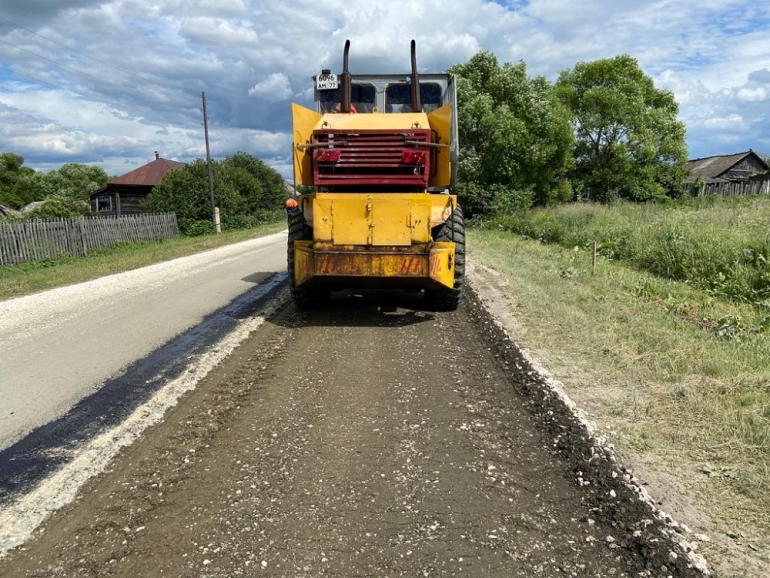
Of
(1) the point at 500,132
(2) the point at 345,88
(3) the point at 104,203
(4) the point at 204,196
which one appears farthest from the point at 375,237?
(3) the point at 104,203

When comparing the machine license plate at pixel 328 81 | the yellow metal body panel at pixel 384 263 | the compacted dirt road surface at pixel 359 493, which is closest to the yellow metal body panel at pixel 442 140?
the yellow metal body panel at pixel 384 263

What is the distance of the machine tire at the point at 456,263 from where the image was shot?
7.18 m

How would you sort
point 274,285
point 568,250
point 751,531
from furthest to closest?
point 568,250, point 274,285, point 751,531

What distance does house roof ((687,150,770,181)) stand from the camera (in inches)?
2068

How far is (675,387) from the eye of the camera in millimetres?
4492

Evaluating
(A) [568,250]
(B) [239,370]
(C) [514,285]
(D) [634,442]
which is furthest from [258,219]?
(D) [634,442]

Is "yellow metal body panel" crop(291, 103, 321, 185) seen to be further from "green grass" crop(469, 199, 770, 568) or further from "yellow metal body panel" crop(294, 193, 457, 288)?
"green grass" crop(469, 199, 770, 568)

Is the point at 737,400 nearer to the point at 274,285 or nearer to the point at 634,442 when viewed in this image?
the point at 634,442

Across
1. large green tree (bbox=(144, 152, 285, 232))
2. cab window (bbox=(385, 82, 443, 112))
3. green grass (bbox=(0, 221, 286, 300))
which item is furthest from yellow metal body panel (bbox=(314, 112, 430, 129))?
large green tree (bbox=(144, 152, 285, 232))

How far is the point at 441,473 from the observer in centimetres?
335

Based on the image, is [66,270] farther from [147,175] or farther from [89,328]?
[147,175]

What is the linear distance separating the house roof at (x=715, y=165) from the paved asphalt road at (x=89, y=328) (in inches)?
2129

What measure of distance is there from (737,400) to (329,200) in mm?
4459

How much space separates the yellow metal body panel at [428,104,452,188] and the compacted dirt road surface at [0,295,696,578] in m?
3.01
